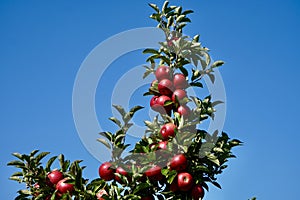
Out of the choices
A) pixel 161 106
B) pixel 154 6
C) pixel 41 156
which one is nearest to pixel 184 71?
pixel 161 106

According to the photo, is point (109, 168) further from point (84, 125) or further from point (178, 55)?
Answer: point (178, 55)

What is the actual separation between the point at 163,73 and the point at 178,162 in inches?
55.2

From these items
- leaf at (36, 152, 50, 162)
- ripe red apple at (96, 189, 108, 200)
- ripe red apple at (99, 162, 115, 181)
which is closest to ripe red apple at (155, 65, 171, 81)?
ripe red apple at (99, 162, 115, 181)

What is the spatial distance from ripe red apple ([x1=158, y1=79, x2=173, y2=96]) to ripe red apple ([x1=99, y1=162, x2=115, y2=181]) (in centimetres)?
129

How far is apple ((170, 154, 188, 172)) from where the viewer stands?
17.9ft

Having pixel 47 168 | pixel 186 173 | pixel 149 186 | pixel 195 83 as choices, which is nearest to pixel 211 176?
pixel 186 173

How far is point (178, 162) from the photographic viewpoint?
5.44 m

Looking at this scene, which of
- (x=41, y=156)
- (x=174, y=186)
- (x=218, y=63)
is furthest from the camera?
(x=218, y=63)

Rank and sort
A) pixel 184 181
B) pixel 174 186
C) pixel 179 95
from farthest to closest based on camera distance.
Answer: pixel 179 95 → pixel 174 186 → pixel 184 181

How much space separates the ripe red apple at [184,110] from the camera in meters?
5.86

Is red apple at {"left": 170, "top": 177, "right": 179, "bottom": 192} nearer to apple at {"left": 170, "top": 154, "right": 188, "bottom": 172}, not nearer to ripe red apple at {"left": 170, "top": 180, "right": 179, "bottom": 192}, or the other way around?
ripe red apple at {"left": 170, "top": 180, "right": 179, "bottom": 192}

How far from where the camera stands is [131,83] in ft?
23.4

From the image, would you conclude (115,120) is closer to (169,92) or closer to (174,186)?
(169,92)

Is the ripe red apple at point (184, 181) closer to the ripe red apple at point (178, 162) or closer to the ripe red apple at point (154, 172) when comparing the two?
the ripe red apple at point (178, 162)
